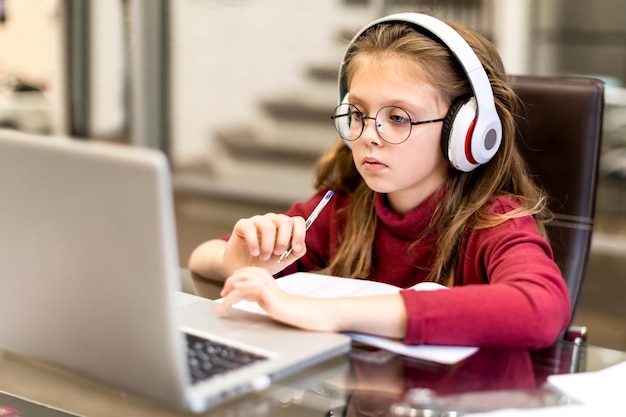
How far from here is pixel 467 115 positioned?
1256 mm

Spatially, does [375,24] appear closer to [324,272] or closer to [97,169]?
[324,272]

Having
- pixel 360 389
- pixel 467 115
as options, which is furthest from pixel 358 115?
pixel 360 389

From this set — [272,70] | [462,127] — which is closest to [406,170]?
[462,127]

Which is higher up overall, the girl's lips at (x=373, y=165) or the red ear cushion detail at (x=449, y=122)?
the red ear cushion detail at (x=449, y=122)

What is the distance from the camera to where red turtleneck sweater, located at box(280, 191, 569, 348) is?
3.35 feet

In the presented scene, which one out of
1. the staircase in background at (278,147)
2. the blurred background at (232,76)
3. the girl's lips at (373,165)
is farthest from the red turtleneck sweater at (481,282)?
the staircase in background at (278,147)

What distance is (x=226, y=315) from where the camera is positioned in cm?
106

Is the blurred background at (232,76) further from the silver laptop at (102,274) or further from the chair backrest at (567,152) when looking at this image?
the silver laptop at (102,274)

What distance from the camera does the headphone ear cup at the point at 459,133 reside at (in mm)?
1249

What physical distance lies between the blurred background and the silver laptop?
8.11 feet

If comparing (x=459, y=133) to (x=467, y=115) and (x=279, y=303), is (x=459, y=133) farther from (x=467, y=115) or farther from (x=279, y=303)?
(x=279, y=303)

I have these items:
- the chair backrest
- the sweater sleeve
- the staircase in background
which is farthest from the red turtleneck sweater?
the staircase in background

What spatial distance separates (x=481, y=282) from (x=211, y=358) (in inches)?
Answer: 19.4

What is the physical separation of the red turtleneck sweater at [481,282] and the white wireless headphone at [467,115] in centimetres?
8
